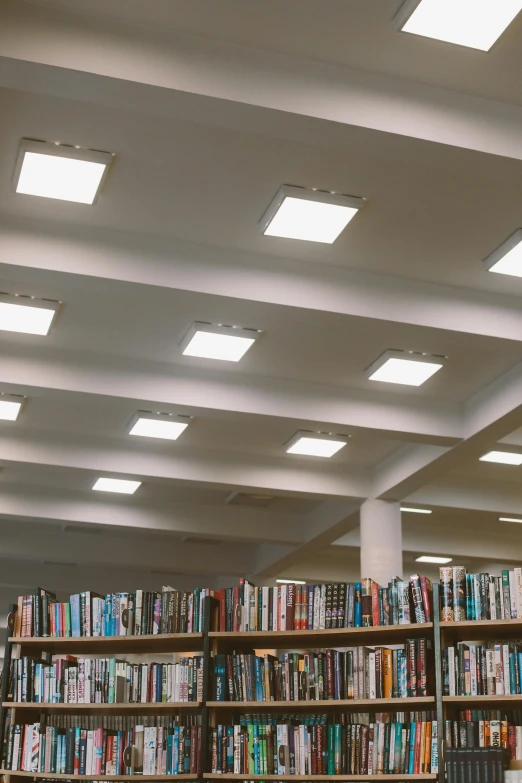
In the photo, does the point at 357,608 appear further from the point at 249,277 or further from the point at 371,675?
the point at 249,277

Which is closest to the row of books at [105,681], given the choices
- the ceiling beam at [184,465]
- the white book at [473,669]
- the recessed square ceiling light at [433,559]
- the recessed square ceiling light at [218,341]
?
the white book at [473,669]

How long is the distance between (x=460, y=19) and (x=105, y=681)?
178 inches

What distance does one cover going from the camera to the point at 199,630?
6.25 metres

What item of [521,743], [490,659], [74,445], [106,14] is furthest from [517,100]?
[74,445]

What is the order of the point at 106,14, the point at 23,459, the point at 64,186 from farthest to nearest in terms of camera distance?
the point at 23,459
the point at 64,186
the point at 106,14

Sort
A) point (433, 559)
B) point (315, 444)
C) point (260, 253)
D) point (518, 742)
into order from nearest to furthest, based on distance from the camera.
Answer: point (518, 742), point (260, 253), point (315, 444), point (433, 559)

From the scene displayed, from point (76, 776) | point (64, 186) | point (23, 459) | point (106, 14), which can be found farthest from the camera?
point (23, 459)

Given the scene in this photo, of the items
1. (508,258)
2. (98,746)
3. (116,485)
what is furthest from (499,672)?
(116,485)

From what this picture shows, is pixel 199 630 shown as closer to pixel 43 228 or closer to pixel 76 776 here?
pixel 76 776

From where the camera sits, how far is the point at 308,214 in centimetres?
545

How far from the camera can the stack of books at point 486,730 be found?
5.42 m

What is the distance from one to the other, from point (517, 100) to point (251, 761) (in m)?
4.05

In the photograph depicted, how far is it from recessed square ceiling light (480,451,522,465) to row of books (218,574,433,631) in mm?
3244

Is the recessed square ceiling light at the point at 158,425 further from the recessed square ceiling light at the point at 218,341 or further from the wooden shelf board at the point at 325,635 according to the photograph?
the wooden shelf board at the point at 325,635
